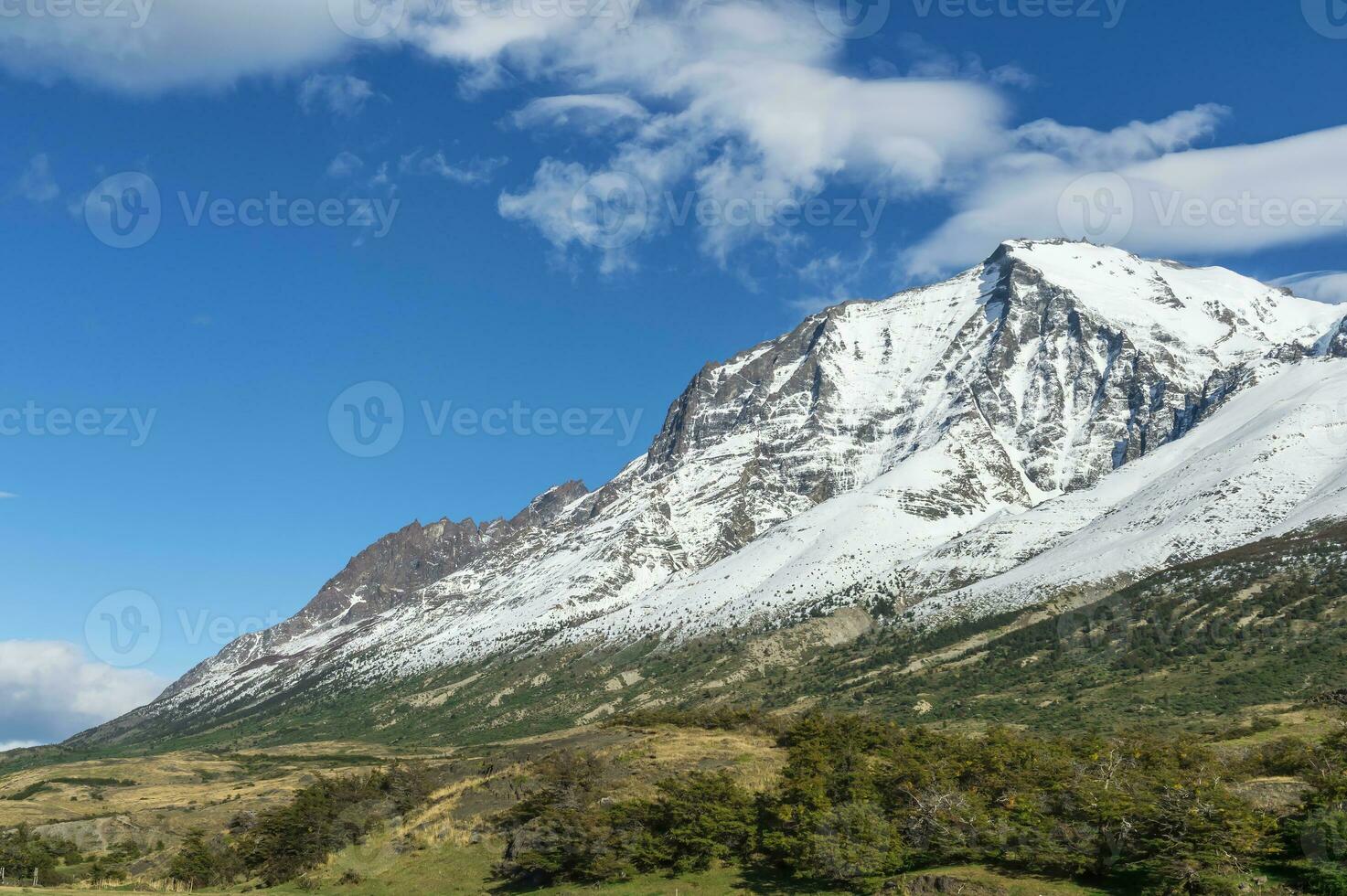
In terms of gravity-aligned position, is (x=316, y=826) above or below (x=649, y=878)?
above

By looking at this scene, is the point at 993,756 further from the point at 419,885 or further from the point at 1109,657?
the point at 1109,657

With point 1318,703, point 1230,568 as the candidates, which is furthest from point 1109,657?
point 1318,703

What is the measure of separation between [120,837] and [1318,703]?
84738 mm

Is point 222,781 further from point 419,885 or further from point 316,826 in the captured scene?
point 419,885

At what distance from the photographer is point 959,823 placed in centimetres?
4441

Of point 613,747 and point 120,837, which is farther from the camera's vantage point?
point 120,837

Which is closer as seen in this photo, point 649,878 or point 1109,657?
point 649,878

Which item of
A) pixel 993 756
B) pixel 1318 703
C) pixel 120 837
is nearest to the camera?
pixel 993 756

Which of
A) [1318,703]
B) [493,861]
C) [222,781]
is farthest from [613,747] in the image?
[222,781]

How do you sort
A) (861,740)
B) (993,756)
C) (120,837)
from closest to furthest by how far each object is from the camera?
(993,756) < (861,740) < (120,837)

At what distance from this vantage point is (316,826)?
6044 centimetres

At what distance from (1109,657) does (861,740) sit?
123099 mm

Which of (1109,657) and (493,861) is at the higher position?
(493,861)

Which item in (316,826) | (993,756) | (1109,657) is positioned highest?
(316,826)
